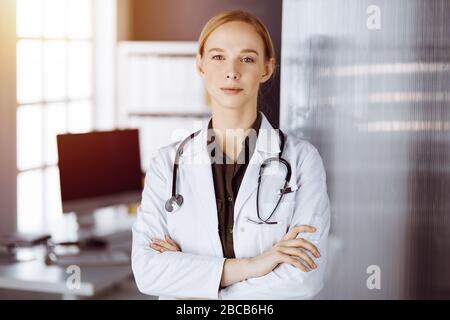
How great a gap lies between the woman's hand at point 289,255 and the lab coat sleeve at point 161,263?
0.09 metres

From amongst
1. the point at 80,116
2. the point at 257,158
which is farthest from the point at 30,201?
the point at 257,158

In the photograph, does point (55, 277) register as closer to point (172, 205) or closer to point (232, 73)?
point (172, 205)

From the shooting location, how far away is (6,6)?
2.16 metres

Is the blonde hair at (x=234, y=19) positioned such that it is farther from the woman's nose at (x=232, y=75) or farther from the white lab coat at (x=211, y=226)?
the white lab coat at (x=211, y=226)

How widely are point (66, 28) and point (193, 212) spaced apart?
1.07m

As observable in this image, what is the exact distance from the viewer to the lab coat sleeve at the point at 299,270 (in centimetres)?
158

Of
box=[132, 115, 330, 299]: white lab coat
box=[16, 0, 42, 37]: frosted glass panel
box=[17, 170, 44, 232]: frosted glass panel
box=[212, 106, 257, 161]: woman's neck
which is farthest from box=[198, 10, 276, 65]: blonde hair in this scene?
box=[17, 170, 44, 232]: frosted glass panel

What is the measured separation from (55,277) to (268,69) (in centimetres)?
82

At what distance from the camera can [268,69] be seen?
1.71m

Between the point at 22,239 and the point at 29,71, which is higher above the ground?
the point at 29,71

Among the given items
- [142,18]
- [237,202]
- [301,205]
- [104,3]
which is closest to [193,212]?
[237,202]

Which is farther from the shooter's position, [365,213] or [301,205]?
[365,213]
